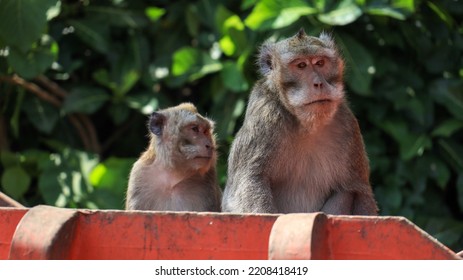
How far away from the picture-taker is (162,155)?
656cm

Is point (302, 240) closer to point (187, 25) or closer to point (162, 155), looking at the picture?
point (162, 155)

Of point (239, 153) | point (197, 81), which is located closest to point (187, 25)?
point (197, 81)

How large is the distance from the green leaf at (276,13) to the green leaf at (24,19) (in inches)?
71.2

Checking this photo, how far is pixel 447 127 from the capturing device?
8.73 meters

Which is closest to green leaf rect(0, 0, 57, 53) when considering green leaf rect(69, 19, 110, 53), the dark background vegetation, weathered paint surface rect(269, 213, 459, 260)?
the dark background vegetation

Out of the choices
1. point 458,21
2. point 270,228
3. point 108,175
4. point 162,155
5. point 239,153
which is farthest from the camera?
point 458,21

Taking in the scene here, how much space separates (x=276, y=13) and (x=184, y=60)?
45.8 inches

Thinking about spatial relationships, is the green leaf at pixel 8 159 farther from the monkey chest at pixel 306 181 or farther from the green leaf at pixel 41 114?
the monkey chest at pixel 306 181

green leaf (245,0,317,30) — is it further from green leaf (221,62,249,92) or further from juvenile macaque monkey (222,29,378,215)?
juvenile macaque monkey (222,29,378,215)

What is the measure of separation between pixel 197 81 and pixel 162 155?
10.8 ft

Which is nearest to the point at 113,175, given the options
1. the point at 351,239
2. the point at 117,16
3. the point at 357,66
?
the point at 117,16

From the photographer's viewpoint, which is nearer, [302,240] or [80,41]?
[302,240]

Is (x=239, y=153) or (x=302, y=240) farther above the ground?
(x=302, y=240)

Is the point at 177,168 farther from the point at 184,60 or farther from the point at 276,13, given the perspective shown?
the point at 184,60
